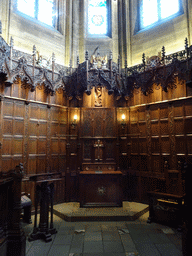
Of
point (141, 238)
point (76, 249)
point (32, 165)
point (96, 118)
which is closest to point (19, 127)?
point (32, 165)

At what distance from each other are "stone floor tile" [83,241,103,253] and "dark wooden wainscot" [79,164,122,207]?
2.77 meters

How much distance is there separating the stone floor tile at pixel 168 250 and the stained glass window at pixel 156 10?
9334mm

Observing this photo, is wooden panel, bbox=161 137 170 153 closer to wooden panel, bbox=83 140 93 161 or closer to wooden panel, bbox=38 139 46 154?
wooden panel, bbox=83 140 93 161

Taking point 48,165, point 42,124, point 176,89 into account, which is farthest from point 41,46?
point 176,89

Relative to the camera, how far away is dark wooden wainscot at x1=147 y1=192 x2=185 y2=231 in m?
6.25

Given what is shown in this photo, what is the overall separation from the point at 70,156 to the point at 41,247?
477 cm

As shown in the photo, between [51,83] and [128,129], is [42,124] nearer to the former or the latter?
[51,83]

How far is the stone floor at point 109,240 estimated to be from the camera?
188 inches

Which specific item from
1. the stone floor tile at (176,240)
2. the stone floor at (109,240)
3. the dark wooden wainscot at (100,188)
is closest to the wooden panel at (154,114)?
the dark wooden wainscot at (100,188)

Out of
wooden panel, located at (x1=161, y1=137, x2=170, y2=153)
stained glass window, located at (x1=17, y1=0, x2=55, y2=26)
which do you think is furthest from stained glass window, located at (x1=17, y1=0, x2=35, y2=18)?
wooden panel, located at (x1=161, y1=137, x2=170, y2=153)

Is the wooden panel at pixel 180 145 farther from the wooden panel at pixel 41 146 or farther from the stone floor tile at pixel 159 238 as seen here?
the wooden panel at pixel 41 146

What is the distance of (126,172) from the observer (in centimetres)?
944

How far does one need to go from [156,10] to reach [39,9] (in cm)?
578

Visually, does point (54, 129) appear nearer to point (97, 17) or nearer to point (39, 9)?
point (39, 9)
